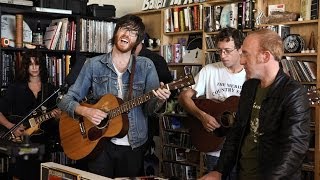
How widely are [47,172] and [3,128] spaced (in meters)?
1.78

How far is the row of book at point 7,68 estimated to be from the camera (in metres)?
4.39

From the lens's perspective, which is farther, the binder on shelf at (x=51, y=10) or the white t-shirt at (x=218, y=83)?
the binder on shelf at (x=51, y=10)

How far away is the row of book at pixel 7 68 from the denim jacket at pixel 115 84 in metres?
1.75

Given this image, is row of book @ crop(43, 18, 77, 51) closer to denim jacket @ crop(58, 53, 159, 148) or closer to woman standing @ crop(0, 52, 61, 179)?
woman standing @ crop(0, 52, 61, 179)

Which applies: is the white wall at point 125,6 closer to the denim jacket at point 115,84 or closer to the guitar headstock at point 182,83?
the denim jacket at point 115,84

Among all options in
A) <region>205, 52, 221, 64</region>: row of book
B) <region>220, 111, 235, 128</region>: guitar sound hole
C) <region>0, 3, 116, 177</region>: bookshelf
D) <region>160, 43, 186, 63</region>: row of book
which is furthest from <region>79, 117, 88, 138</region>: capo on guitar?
<region>160, 43, 186, 63</region>: row of book

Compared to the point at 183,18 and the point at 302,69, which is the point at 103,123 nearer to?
the point at 302,69

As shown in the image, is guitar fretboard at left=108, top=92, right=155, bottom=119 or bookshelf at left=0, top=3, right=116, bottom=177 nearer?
guitar fretboard at left=108, top=92, right=155, bottom=119

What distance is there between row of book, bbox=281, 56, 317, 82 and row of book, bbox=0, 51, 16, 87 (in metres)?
2.56

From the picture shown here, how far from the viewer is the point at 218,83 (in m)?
3.10

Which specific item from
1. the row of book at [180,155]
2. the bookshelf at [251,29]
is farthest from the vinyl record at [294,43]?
the row of book at [180,155]

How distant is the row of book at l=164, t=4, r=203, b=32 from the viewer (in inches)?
184

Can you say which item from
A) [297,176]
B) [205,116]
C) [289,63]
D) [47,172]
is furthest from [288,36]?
[47,172]

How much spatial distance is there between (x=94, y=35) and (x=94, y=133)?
2219mm
